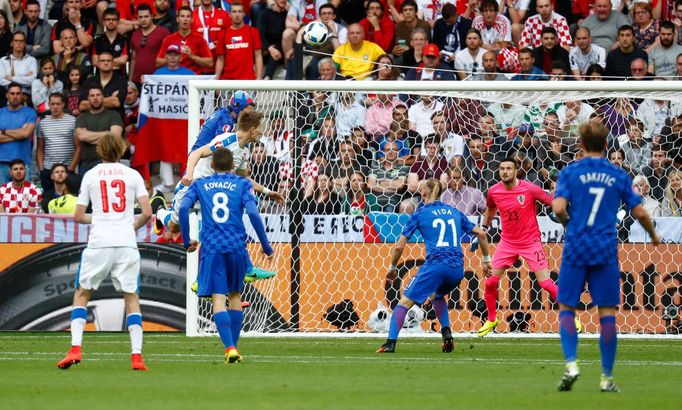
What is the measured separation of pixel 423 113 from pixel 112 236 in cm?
797

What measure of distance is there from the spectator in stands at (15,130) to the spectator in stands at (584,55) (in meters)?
8.97

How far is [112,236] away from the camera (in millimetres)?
11383

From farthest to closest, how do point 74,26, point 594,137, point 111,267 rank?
1. point 74,26
2. point 111,267
3. point 594,137

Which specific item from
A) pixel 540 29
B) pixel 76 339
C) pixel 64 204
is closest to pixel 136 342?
pixel 76 339

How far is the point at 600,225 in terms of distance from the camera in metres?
9.70

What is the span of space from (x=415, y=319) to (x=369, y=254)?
1.10 meters

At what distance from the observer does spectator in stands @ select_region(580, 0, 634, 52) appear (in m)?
21.7

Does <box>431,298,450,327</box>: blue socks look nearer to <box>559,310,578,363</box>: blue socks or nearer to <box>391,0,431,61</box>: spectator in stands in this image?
<box>559,310,578,363</box>: blue socks

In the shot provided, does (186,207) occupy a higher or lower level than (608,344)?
higher

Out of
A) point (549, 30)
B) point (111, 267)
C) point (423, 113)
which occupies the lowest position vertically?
point (111, 267)

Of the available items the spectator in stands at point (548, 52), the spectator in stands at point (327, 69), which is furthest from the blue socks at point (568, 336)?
the spectator in stands at point (548, 52)

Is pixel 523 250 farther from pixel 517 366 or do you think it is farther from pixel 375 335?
pixel 517 366

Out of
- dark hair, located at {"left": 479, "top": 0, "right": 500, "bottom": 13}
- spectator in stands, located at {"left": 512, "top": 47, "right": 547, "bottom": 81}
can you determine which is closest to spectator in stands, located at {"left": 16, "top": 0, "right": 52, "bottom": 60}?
dark hair, located at {"left": 479, "top": 0, "right": 500, "bottom": 13}

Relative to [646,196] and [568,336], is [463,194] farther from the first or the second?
[568,336]
